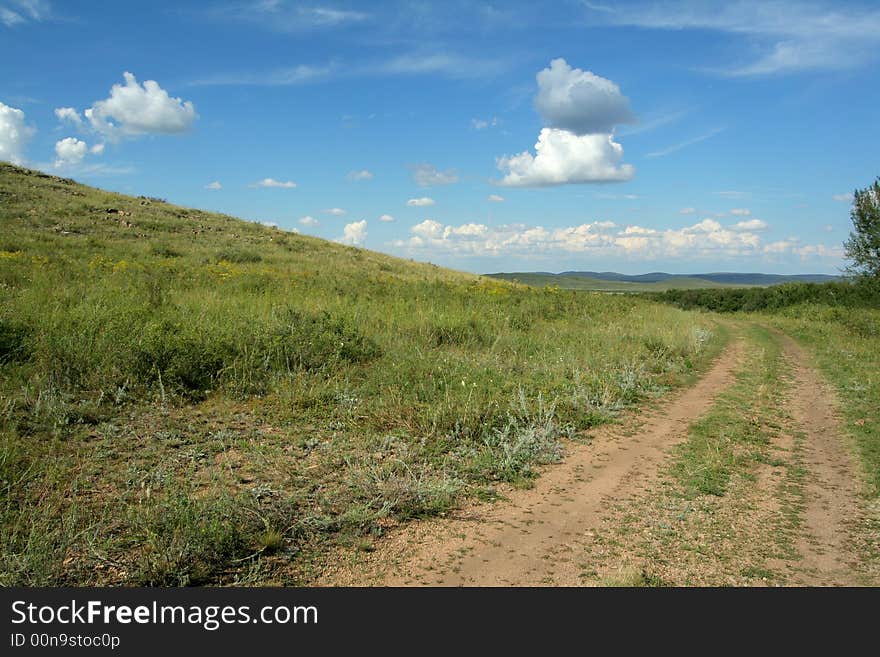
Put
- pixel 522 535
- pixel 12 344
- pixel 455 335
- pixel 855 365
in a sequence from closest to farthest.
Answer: pixel 522 535 < pixel 12 344 < pixel 455 335 < pixel 855 365

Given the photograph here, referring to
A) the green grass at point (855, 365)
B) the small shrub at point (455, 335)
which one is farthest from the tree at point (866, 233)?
the small shrub at point (455, 335)

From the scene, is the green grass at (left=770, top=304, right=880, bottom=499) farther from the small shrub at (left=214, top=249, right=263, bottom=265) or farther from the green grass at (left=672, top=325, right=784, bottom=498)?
the small shrub at (left=214, top=249, right=263, bottom=265)

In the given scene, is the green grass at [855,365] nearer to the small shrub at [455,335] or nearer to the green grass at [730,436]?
the green grass at [730,436]

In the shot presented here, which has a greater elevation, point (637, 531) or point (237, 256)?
point (237, 256)

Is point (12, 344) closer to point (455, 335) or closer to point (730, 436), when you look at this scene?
point (455, 335)

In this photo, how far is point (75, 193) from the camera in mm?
32562

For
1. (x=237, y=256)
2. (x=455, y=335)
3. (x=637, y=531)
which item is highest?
(x=237, y=256)

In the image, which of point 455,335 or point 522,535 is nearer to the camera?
point 522,535

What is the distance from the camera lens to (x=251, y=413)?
6922 mm

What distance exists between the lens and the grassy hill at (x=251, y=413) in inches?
161

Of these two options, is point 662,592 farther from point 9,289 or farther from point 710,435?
point 9,289

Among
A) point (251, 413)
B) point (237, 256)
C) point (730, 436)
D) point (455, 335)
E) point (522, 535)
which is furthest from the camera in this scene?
point (237, 256)

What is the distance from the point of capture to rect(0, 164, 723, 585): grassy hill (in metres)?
4.09

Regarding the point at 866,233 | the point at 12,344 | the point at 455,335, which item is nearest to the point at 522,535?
the point at 12,344
